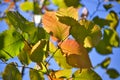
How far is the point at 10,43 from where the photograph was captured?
1.94ft

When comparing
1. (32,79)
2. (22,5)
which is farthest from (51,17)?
(22,5)

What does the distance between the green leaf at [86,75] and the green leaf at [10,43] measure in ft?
0.47

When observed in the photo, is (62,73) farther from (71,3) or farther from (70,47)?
(71,3)

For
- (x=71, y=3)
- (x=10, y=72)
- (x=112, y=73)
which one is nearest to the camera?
(x=10, y=72)

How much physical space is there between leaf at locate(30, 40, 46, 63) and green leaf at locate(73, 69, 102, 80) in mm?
98

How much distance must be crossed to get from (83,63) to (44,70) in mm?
99

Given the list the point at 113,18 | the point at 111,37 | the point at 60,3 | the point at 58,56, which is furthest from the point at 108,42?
the point at 58,56

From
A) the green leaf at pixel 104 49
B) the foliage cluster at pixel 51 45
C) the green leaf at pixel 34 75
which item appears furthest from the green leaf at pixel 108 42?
the green leaf at pixel 34 75

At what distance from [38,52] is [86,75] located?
0.12 metres

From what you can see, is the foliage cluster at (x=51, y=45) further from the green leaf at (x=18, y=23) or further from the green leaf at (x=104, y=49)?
the green leaf at (x=104, y=49)

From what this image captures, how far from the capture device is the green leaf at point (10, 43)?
58cm

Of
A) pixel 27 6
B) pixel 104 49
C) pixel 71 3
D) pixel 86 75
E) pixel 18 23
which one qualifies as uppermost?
pixel 27 6

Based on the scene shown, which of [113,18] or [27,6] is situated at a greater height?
[27,6]

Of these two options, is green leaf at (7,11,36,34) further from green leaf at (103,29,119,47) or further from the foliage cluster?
green leaf at (103,29,119,47)
